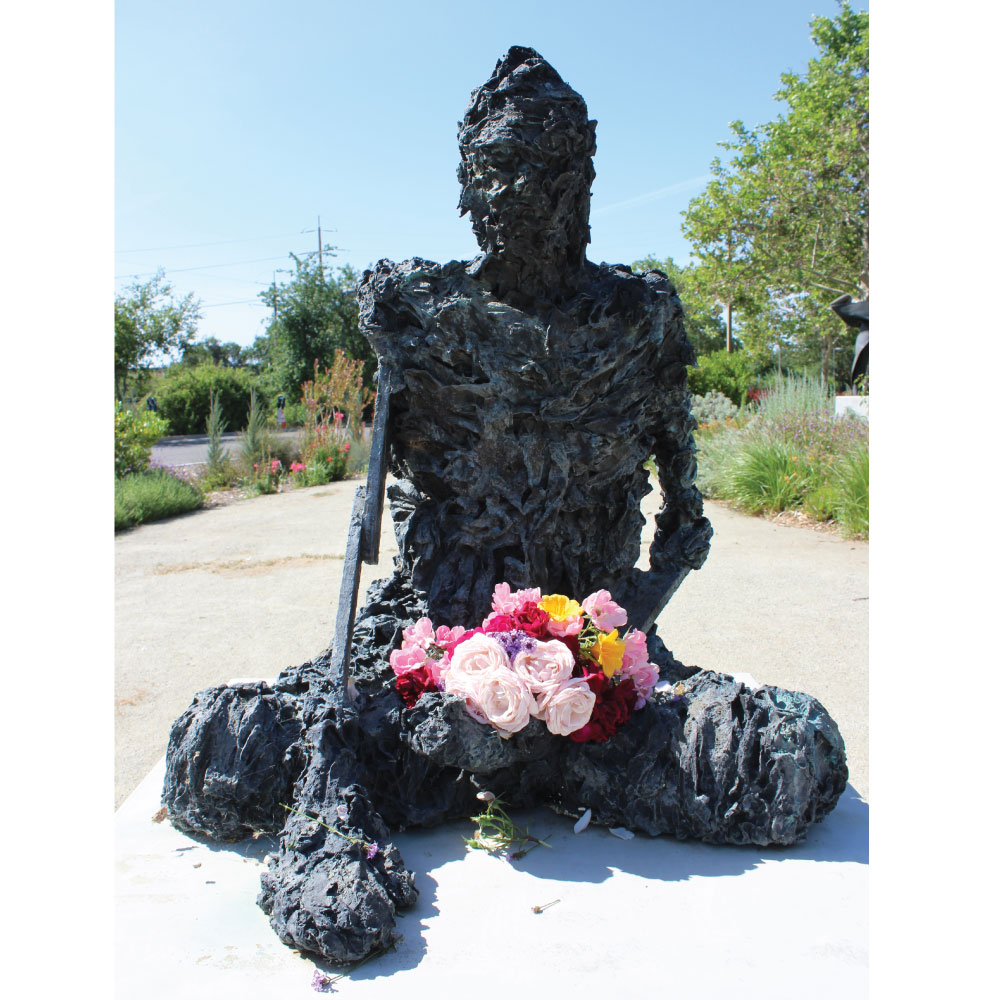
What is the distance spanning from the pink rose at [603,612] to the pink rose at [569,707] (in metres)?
0.22

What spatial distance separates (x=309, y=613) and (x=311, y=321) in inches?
820

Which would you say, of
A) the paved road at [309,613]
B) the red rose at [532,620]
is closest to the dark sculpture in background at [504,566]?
the red rose at [532,620]

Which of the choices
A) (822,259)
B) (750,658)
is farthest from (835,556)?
(822,259)

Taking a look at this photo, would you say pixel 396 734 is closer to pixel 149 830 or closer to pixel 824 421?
pixel 149 830

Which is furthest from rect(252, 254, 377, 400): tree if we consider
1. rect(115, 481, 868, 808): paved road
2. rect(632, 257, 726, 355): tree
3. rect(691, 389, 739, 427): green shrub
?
rect(115, 481, 868, 808): paved road

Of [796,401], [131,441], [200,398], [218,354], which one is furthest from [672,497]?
[218,354]

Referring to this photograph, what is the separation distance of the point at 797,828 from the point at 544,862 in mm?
691

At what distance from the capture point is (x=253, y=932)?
6.35 ft

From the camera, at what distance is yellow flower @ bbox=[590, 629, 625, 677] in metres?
2.32

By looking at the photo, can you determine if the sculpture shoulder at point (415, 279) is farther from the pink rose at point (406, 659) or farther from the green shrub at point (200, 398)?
the green shrub at point (200, 398)

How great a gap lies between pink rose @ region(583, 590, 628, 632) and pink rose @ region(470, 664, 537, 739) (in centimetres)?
34

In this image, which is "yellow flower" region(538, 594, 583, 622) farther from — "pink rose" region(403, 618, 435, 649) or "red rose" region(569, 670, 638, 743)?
"pink rose" region(403, 618, 435, 649)

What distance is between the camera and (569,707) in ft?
7.19

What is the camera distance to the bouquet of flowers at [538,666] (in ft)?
7.13
